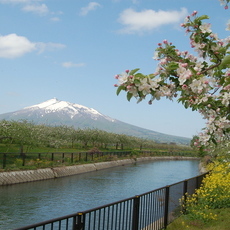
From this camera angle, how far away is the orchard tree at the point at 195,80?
3686 millimetres

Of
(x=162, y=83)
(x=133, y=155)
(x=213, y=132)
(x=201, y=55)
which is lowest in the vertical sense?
(x=133, y=155)

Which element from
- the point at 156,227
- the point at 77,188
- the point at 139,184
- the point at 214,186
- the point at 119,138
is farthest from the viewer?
the point at 119,138

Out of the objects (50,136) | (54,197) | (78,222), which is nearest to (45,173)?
(54,197)

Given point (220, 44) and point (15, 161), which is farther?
point (15, 161)

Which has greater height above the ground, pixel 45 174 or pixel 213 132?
→ pixel 213 132

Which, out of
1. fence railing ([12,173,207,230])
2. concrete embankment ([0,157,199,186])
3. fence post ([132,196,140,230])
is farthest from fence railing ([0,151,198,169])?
fence post ([132,196,140,230])

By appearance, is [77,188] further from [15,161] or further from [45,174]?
[15,161]

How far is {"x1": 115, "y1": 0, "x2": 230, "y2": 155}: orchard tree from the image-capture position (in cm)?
369

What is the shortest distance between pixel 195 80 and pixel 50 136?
3453cm

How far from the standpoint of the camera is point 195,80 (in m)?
3.64

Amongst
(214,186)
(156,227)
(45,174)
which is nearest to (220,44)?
(156,227)

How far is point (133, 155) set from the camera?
4888cm

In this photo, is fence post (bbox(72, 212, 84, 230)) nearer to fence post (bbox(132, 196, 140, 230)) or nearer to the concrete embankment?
fence post (bbox(132, 196, 140, 230))

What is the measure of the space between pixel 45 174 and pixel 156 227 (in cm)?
1683
